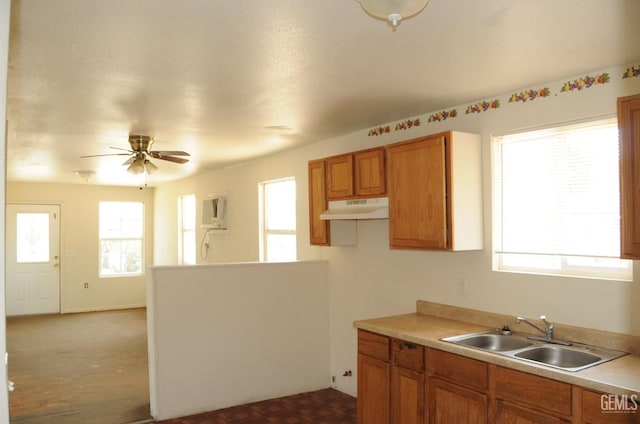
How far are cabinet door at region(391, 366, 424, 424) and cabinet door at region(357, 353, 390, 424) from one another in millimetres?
67

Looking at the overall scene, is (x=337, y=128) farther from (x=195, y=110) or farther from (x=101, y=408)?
(x=101, y=408)

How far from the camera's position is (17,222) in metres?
9.05

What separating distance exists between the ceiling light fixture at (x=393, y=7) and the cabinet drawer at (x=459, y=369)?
6.26ft

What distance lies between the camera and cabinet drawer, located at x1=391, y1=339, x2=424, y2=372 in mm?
3090

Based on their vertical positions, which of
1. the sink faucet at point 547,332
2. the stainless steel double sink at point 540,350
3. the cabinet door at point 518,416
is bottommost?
the cabinet door at point 518,416

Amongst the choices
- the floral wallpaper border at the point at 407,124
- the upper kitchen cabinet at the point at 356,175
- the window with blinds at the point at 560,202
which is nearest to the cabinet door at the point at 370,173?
the upper kitchen cabinet at the point at 356,175

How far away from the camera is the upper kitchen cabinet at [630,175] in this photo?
225 centimetres

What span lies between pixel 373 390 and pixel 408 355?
0.48m

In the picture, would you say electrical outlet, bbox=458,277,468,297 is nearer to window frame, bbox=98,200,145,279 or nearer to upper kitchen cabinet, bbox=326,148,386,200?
upper kitchen cabinet, bbox=326,148,386,200

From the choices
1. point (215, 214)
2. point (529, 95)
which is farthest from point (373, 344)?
point (215, 214)

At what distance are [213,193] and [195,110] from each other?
154 inches

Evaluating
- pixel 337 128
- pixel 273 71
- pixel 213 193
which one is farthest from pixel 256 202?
pixel 273 71

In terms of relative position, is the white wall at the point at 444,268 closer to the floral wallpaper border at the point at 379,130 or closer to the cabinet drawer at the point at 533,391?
the floral wallpaper border at the point at 379,130

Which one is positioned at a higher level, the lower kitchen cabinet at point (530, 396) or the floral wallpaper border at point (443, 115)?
the floral wallpaper border at point (443, 115)
